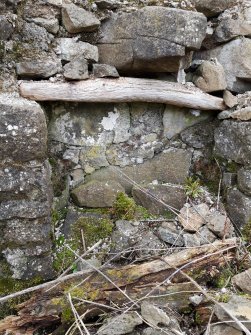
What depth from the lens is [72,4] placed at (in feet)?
10.2

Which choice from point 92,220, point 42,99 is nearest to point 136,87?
point 42,99

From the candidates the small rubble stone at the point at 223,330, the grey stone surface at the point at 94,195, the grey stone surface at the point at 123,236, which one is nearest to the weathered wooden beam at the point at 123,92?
the grey stone surface at the point at 94,195

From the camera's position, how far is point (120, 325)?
2.50 meters

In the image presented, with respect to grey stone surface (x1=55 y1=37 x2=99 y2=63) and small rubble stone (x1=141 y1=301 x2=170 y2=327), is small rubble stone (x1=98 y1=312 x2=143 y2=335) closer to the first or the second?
small rubble stone (x1=141 y1=301 x2=170 y2=327)

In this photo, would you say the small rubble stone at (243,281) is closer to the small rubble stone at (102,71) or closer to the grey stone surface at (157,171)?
the grey stone surface at (157,171)

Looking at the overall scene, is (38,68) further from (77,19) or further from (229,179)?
(229,179)

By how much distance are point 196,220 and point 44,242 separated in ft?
4.26

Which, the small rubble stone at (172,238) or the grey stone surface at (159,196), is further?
the grey stone surface at (159,196)

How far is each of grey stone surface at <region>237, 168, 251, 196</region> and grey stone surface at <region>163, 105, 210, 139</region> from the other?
0.64 m

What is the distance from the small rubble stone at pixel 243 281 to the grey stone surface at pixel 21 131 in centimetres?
174

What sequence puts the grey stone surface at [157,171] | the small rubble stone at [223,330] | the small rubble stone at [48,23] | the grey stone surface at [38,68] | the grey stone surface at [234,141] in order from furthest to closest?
1. the grey stone surface at [157,171]
2. the grey stone surface at [234,141]
3. the small rubble stone at [48,23]
4. the grey stone surface at [38,68]
5. the small rubble stone at [223,330]

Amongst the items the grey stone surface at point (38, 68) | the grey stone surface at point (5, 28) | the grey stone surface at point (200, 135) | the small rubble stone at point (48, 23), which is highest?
the small rubble stone at point (48, 23)

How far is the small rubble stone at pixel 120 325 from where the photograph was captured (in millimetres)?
2477

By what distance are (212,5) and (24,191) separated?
241 centimetres
